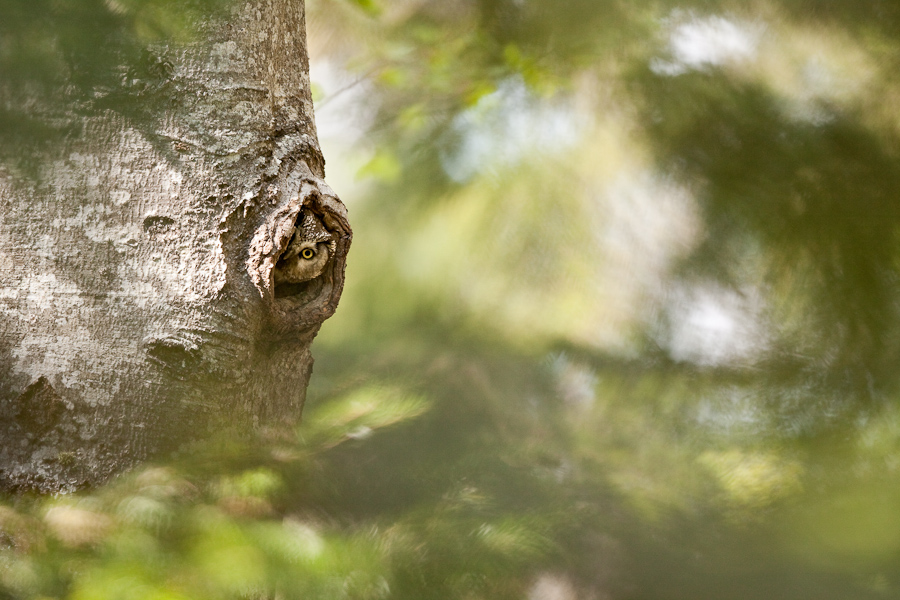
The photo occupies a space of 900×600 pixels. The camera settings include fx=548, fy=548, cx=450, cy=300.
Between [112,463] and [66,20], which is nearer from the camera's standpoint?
[66,20]

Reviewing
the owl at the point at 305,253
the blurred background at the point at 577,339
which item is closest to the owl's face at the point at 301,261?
the owl at the point at 305,253

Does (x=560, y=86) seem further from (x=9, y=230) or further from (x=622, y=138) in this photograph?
(x=9, y=230)

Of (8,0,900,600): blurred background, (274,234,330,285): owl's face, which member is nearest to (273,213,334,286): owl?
(274,234,330,285): owl's face

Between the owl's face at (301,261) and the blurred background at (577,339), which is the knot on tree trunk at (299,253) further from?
the blurred background at (577,339)

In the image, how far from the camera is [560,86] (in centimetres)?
95

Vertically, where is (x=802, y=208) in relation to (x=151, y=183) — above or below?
above

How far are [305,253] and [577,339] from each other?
0.50 m

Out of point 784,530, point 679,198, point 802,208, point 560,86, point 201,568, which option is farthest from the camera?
point 560,86

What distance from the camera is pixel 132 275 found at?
52 cm

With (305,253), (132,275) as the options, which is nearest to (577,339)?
(305,253)

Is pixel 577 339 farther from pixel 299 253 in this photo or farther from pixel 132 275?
pixel 132 275

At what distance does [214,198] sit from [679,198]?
2.12 ft

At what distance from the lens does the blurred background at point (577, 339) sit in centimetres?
38

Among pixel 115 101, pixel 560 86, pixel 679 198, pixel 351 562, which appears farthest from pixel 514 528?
pixel 560 86
